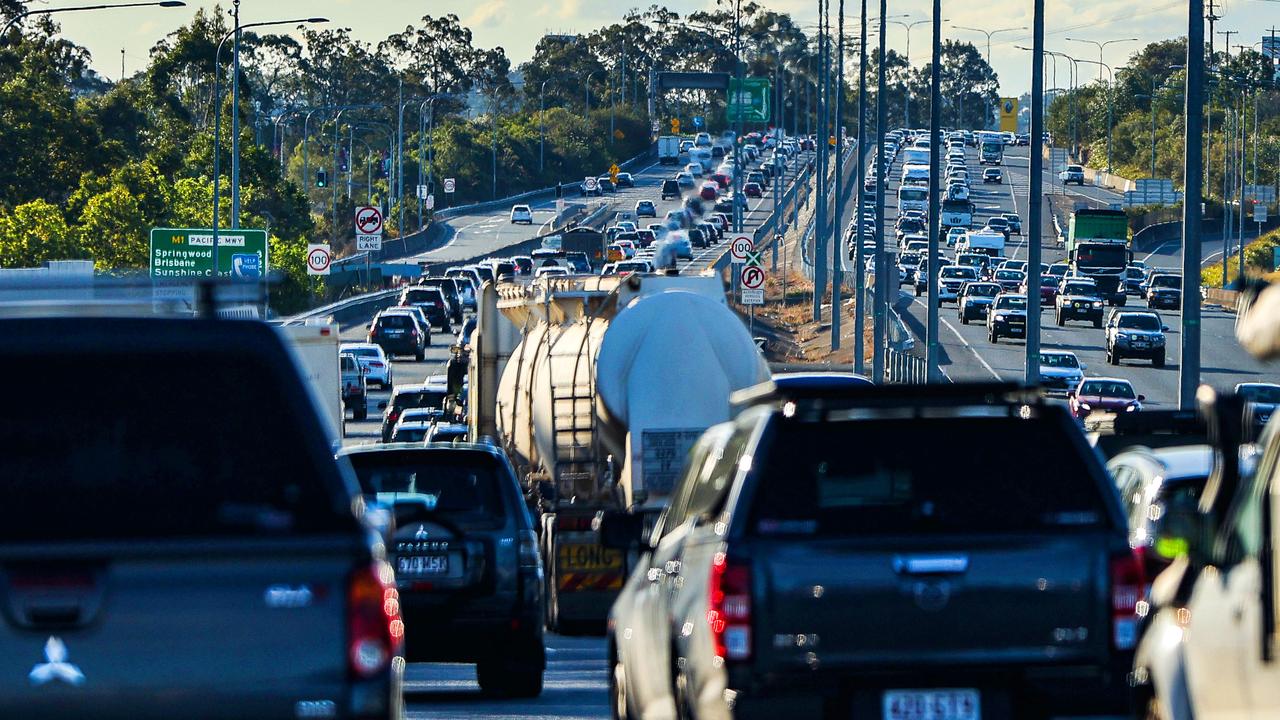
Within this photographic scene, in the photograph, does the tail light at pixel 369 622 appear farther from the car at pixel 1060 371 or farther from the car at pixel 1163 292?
the car at pixel 1163 292

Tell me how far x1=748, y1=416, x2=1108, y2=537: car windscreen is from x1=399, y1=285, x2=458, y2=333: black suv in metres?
67.9

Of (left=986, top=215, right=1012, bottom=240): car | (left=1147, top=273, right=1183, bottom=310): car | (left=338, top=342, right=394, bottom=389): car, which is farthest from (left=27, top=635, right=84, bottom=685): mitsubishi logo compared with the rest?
(left=986, top=215, right=1012, bottom=240): car

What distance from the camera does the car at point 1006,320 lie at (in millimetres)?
70688

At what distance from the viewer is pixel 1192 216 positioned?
2959 centimetres

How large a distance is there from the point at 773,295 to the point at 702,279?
7250 cm

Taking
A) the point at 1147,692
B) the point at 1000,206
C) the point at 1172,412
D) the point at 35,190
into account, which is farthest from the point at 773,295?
the point at 1147,692

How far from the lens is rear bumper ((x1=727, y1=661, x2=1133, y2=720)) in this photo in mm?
8516

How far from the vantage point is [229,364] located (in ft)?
22.7

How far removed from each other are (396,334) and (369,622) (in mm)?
62588

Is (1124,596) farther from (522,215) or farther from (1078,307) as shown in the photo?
(522,215)

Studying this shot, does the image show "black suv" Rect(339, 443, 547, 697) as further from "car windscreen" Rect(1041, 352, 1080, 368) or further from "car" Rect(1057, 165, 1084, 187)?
"car" Rect(1057, 165, 1084, 187)

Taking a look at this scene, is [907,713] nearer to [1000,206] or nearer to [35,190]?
[35,190]

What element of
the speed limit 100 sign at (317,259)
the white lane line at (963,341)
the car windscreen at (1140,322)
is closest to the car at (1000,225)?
the white lane line at (963,341)

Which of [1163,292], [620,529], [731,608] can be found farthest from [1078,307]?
[731,608]
